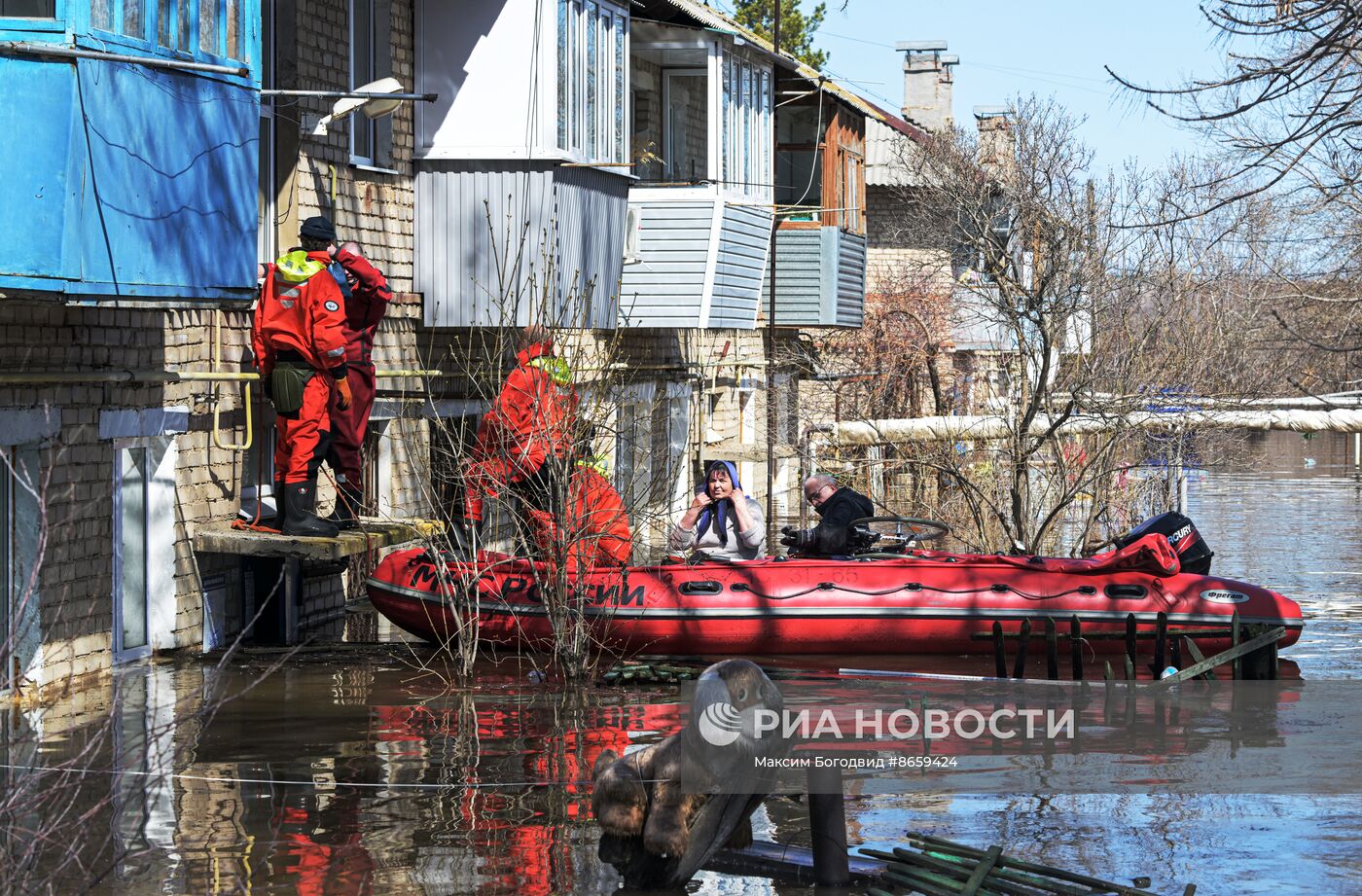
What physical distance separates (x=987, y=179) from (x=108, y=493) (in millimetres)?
17987

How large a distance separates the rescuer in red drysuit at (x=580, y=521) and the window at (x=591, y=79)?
14.7ft

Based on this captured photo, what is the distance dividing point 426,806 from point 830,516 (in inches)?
266

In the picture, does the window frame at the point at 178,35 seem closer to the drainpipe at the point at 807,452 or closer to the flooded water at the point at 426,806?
the flooded water at the point at 426,806

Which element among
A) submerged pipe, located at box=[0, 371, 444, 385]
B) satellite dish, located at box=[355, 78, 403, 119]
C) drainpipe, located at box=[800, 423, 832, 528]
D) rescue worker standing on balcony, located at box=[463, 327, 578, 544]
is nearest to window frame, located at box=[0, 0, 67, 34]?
submerged pipe, located at box=[0, 371, 444, 385]

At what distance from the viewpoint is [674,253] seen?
20.4 meters

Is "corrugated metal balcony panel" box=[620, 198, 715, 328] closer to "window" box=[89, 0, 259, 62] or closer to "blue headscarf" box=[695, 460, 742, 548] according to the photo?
"blue headscarf" box=[695, 460, 742, 548]

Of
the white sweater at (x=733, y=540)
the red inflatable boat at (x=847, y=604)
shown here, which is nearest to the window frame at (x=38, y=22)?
the red inflatable boat at (x=847, y=604)

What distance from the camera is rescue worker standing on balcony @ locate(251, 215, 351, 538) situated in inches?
487

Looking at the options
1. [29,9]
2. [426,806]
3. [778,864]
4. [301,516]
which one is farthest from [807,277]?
[778,864]

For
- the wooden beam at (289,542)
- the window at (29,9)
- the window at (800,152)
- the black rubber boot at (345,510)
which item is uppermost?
the window at (800,152)

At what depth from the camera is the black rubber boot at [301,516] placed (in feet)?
40.5

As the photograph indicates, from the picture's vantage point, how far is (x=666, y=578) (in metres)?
13.8

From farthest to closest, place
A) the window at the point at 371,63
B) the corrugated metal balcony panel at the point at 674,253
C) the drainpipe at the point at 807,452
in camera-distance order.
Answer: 1. the drainpipe at the point at 807,452
2. the corrugated metal balcony panel at the point at 674,253
3. the window at the point at 371,63

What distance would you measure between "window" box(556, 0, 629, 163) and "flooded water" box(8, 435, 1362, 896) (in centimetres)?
595
